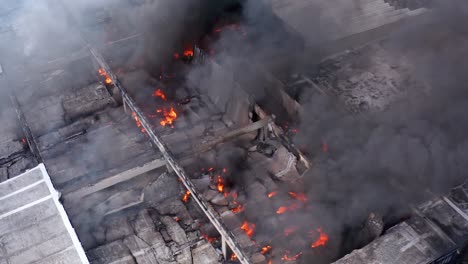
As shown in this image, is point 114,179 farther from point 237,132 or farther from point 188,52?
point 188,52

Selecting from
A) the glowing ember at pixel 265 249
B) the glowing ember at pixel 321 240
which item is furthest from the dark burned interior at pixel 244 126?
the glowing ember at pixel 265 249

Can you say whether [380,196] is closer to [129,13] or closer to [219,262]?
[219,262]

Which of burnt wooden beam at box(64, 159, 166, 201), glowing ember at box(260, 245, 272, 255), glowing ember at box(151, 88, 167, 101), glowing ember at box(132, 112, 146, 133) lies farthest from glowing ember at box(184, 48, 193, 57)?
glowing ember at box(260, 245, 272, 255)

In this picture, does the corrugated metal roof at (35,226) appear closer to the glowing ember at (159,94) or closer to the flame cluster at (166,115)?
the flame cluster at (166,115)

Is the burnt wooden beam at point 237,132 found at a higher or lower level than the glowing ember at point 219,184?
higher

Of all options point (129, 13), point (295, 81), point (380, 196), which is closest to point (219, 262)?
point (380, 196)

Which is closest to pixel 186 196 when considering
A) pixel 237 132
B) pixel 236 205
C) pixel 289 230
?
pixel 236 205

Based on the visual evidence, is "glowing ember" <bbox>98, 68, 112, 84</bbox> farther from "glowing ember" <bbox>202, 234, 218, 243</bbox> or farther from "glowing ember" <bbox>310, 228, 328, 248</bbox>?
"glowing ember" <bbox>310, 228, 328, 248</bbox>
